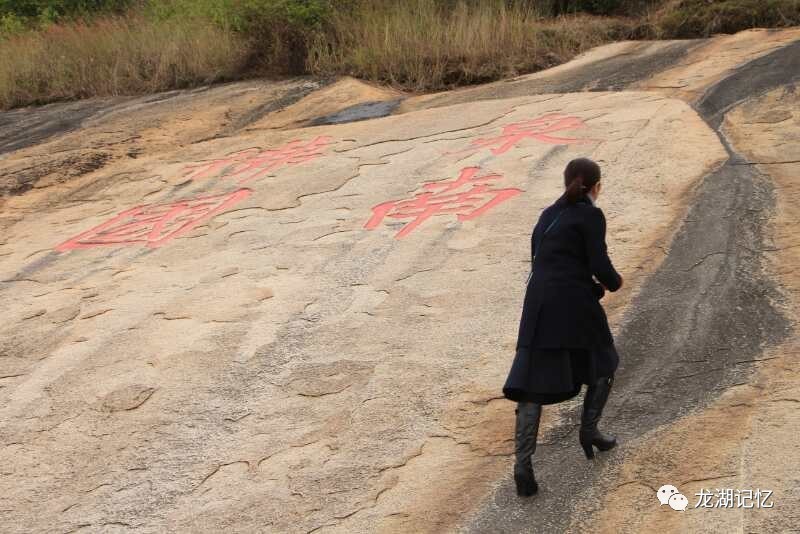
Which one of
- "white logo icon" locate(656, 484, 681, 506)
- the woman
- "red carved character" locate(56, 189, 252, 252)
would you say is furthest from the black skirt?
"red carved character" locate(56, 189, 252, 252)

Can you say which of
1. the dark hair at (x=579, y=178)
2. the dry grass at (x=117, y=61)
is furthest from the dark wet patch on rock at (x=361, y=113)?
the dark hair at (x=579, y=178)

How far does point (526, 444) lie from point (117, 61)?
30.8ft

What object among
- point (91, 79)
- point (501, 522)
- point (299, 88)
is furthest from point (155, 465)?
point (91, 79)

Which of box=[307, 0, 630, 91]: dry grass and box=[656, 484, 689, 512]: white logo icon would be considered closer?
box=[656, 484, 689, 512]: white logo icon

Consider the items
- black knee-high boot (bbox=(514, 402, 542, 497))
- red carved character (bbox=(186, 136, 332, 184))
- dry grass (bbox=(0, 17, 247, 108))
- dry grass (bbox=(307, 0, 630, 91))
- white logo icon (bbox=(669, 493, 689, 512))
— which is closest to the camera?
white logo icon (bbox=(669, 493, 689, 512))

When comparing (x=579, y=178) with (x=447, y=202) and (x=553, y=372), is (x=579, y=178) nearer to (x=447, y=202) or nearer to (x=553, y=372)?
(x=553, y=372)

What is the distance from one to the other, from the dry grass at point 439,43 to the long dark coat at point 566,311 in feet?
22.5

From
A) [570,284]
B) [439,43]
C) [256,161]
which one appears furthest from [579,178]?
[439,43]

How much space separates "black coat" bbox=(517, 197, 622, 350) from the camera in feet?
10.1

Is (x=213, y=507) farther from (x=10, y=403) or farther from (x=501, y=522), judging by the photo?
(x=10, y=403)

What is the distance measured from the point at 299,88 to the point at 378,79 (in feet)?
2.68

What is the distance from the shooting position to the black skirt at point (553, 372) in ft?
10.1

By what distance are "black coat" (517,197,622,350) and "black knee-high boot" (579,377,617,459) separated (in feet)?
0.51

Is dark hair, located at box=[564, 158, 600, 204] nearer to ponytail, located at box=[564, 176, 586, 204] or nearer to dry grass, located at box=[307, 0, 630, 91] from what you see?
ponytail, located at box=[564, 176, 586, 204]
